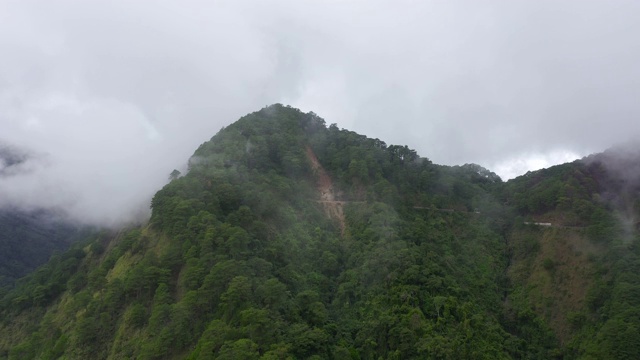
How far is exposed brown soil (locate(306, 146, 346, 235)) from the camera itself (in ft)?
211

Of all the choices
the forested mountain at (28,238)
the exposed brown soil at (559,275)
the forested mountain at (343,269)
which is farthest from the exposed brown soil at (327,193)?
the forested mountain at (28,238)

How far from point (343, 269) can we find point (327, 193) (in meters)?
17.9

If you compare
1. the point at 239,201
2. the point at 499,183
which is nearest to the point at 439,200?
the point at 499,183

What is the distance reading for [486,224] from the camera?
210 ft

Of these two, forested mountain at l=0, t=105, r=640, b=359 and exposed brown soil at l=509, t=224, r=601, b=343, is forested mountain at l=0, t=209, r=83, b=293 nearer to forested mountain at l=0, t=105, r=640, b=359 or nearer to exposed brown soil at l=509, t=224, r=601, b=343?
forested mountain at l=0, t=105, r=640, b=359

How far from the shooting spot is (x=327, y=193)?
6844cm

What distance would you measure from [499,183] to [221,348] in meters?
59.7

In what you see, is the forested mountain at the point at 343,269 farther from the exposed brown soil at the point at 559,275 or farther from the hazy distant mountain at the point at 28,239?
the hazy distant mountain at the point at 28,239

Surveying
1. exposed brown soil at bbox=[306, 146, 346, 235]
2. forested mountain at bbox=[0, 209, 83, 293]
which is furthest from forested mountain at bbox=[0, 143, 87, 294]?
exposed brown soil at bbox=[306, 146, 346, 235]

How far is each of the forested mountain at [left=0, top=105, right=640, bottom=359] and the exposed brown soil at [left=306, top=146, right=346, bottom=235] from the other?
31 cm

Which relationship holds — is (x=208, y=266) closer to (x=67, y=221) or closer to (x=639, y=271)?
(x=639, y=271)

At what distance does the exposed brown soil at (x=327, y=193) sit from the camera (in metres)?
64.4

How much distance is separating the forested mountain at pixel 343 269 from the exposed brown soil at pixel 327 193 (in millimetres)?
308

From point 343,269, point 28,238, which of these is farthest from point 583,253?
point 28,238
